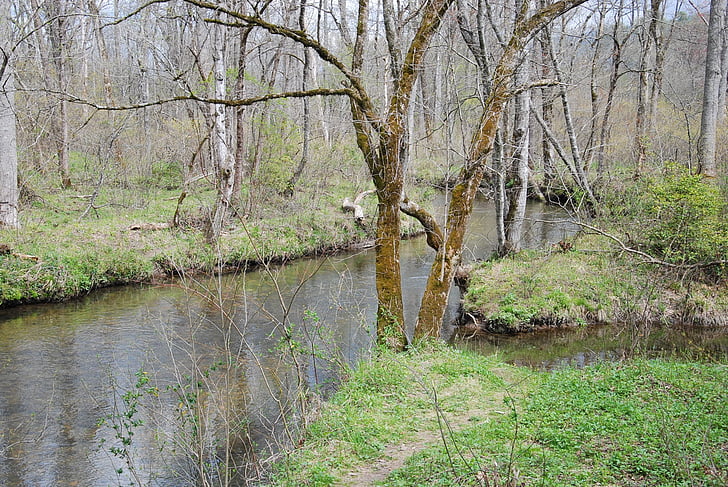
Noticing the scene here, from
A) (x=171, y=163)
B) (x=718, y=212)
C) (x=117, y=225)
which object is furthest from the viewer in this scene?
(x=171, y=163)

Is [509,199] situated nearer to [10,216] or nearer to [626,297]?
[626,297]

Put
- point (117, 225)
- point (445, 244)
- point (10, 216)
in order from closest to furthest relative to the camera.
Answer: point (445, 244) < point (10, 216) < point (117, 225)

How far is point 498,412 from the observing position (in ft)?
20.2

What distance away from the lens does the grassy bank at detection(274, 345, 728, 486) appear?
4.17m

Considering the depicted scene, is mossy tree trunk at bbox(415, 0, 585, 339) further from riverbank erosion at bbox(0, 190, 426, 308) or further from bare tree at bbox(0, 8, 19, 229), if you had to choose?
bare tree at bbox(0, 8, 19, 229)

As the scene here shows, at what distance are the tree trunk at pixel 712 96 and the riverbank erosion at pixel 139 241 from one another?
8.61 m

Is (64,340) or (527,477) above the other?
(527,477)

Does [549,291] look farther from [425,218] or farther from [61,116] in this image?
[61,116]

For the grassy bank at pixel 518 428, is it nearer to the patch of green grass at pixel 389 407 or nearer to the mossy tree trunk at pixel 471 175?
the patch of green grass at pixel 389 407

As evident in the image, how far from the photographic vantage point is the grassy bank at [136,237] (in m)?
12.3

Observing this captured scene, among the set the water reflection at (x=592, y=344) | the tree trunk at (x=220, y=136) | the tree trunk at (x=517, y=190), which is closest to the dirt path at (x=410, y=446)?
the water reflection at (x=592, y=344)

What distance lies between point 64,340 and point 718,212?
470 inches

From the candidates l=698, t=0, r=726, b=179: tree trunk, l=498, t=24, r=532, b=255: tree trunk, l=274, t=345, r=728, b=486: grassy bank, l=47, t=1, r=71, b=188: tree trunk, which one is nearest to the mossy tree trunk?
l=274, t=345, r=728, b=486: grassy bank

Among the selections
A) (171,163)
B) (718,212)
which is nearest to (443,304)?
(718,212)
